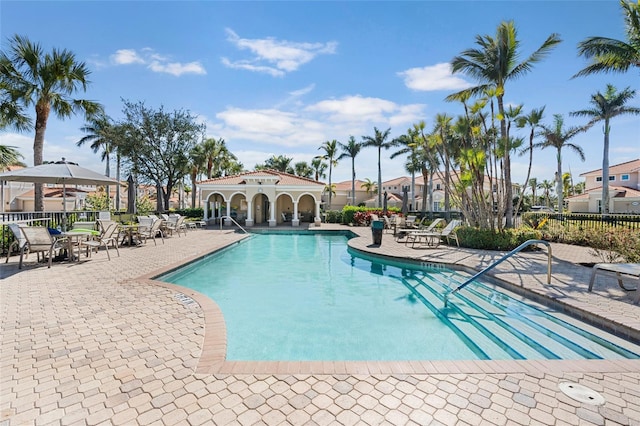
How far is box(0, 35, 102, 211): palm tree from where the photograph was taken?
13.3 meters

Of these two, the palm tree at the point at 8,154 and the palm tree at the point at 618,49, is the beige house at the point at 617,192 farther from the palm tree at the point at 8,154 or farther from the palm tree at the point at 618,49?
the palm tree at the point at 8,154

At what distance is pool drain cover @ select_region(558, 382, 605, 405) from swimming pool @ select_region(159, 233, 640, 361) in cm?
145

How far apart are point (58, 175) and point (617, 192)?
4729 centimetres

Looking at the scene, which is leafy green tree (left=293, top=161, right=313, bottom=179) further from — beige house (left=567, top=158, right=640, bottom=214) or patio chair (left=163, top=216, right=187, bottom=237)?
beige house (left=567, top=158, right=640, bottom=214)

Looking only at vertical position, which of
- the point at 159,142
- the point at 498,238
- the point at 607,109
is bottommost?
the point at 498,238

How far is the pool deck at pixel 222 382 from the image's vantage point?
2.45 m

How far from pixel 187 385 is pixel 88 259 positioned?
854 centimetres

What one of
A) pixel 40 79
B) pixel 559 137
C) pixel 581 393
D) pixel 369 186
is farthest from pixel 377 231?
pixel 369 186

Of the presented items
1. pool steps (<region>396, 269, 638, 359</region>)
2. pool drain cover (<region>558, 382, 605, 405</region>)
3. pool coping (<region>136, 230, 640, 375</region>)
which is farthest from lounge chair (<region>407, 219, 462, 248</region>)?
pool drain cover (<region>558, 382, 605, 405</region>)

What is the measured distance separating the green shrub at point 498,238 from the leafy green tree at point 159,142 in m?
25.0

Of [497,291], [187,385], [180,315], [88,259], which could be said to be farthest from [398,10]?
[88,259]

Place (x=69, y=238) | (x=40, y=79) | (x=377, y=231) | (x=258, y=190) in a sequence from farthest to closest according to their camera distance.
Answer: (x=258, y=190), (x=40, y=79), (x=377, y=231), (x=69, y=238)

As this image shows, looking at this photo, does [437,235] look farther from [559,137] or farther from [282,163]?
[282,163]

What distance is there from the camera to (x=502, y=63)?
1404cm
